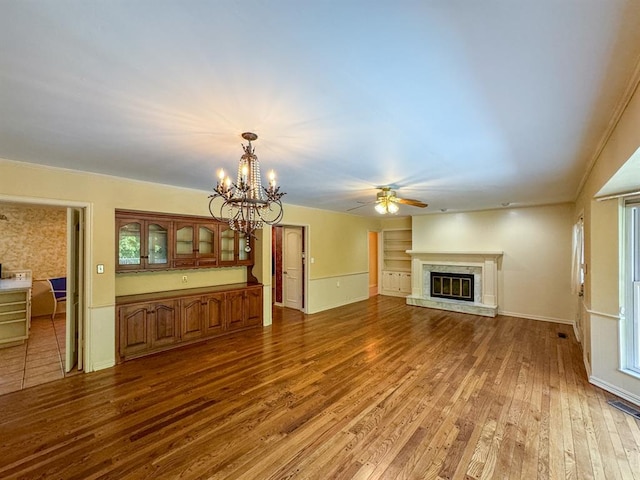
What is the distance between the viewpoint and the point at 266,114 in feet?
6.70

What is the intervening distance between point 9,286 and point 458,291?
8.81 metres

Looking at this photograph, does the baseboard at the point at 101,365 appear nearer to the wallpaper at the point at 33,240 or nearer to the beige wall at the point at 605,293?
the wallpaper at the point at 33,240

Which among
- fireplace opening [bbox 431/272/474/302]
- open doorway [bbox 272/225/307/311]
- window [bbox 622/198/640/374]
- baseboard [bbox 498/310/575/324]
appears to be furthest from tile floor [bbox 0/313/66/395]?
baseboard [bbox 498/310/575/324]

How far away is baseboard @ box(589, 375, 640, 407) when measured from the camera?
2912mm

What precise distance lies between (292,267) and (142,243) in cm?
363

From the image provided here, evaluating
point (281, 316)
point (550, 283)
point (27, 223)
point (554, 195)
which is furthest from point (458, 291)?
point (27, 223)

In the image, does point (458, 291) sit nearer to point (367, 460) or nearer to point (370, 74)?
point (367, 460)

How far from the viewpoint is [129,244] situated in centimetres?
415

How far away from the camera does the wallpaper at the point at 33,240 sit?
19.9 feet

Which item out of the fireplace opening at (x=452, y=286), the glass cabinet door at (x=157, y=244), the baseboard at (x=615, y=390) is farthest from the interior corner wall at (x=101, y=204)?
the fireplace opening at (x=452, y=286)

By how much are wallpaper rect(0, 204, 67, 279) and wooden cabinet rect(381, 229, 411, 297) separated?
26.9 ft

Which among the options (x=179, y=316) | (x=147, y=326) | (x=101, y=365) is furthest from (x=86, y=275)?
(x=179, y=316)

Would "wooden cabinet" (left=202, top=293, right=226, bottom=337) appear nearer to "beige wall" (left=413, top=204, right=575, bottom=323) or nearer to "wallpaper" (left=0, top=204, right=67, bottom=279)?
"wallpaper" (left=0, top=204, right=67, bottom=279)

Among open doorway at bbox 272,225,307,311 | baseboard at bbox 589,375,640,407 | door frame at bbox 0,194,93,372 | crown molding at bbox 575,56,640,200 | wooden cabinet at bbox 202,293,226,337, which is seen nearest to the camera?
crown molding at bbox 575,56,640,200
